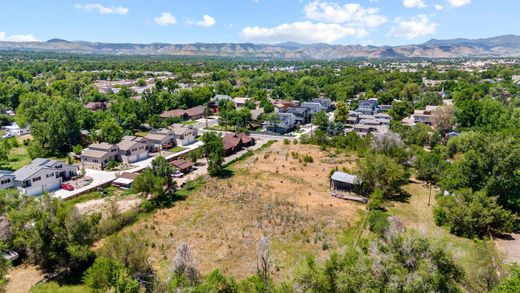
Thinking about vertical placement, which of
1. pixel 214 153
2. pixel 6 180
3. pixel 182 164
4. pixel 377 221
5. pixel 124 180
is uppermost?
pixel 214 153

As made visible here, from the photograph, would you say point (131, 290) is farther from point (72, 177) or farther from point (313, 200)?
point (72, 177)

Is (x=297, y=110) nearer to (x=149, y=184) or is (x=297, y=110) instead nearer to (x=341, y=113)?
(x=341, y=113)

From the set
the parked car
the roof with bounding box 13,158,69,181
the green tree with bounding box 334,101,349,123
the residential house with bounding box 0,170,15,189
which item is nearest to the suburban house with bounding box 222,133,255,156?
the parked car

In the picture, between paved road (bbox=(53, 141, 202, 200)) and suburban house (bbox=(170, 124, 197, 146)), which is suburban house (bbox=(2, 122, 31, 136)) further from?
suburban house (bbox=(170, 124, 197, 146))

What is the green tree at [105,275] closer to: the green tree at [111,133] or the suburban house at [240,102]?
the green tree at [111,133]

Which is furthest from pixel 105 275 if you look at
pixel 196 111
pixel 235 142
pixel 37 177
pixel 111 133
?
pixel 196 111

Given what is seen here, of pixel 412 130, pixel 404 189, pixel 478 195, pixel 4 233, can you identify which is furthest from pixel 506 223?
pixel 4 233

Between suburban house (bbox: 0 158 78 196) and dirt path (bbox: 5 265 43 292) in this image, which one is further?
suburban house (bbox: 0 158 78 196)
